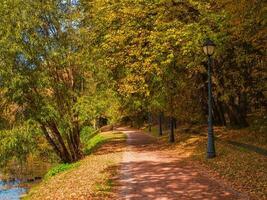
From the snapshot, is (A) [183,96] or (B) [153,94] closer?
(B) [153,94]

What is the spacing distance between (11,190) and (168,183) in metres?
17.0

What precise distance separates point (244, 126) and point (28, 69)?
46.7 ft

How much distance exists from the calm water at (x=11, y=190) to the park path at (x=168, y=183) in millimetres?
9242

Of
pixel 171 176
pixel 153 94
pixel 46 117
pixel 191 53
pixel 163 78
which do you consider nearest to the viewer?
pixel 171 176

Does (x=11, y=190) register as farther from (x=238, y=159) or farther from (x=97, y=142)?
(x=238, y=159)

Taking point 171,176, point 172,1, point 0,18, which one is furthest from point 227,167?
point 0,18

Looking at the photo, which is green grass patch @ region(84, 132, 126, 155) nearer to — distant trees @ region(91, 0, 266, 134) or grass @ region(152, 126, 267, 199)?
distant trees @ region(91, 0, 266, 134)

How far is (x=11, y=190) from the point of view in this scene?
2831 centimetres

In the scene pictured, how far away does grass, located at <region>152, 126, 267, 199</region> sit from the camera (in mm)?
13533

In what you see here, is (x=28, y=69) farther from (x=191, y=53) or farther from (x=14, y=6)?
(x=191, y=53)

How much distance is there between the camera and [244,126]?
1115 inches

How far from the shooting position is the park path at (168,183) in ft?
40.5

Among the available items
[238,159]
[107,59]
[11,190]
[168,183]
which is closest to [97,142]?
[11,190]

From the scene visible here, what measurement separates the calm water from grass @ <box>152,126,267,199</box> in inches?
392
